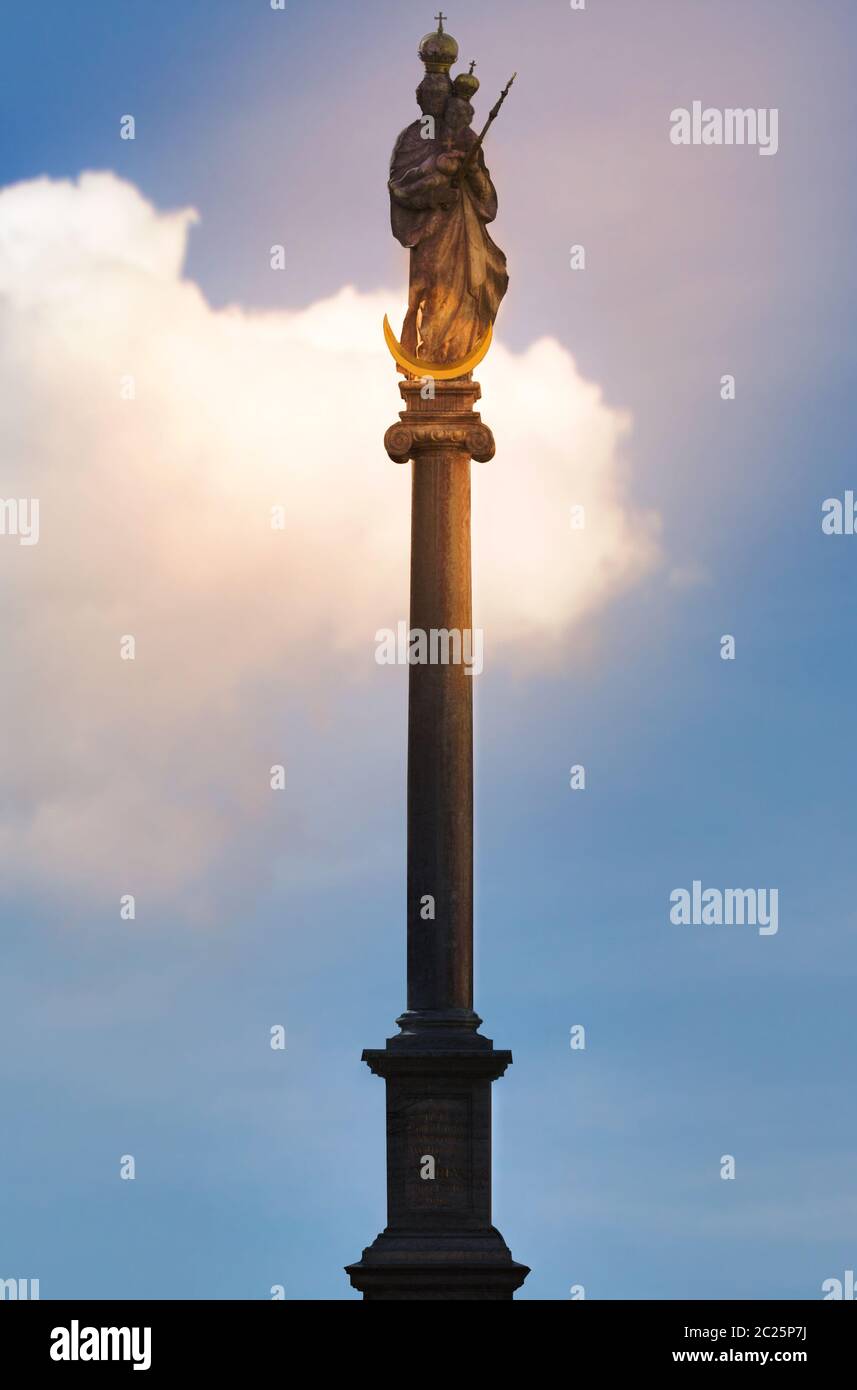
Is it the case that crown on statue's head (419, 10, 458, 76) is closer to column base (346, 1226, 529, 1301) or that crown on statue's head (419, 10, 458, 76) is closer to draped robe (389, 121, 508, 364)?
draped robe (389, 121, 508, 364)

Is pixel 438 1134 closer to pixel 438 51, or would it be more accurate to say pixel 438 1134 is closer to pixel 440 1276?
pixel 440 1276

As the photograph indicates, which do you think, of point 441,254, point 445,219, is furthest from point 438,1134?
point 445,219

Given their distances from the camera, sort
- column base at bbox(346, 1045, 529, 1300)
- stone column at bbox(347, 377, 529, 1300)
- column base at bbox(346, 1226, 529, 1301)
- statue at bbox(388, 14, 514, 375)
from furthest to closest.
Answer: statue at bbox(388, 14, 514, 375)
column base at bbox(346, 1045, 529, 1300)
stone column at bbox(347, 377, 529, 1300)
column base at bbox(346, 1226, 529, 1301)

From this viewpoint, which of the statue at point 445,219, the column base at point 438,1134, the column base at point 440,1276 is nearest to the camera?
the column base at point 440,1276

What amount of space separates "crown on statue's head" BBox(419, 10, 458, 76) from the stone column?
3731mm

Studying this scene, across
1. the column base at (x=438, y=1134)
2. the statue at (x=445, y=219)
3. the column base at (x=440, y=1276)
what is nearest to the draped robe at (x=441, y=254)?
the statue at (x=445, y=219)

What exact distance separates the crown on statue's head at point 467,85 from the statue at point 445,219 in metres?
0.01

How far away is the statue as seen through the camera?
121 ft

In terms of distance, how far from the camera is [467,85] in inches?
1465

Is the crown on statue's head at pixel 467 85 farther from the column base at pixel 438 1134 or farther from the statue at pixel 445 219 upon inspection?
the column base at pixel 438 1134

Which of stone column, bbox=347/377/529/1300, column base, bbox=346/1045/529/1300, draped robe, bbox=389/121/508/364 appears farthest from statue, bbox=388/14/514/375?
column base, bbox=346/1045/529/1300

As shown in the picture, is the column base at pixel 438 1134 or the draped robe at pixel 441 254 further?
the draped robe at pixel 441 254

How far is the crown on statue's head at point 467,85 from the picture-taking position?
37188mm
